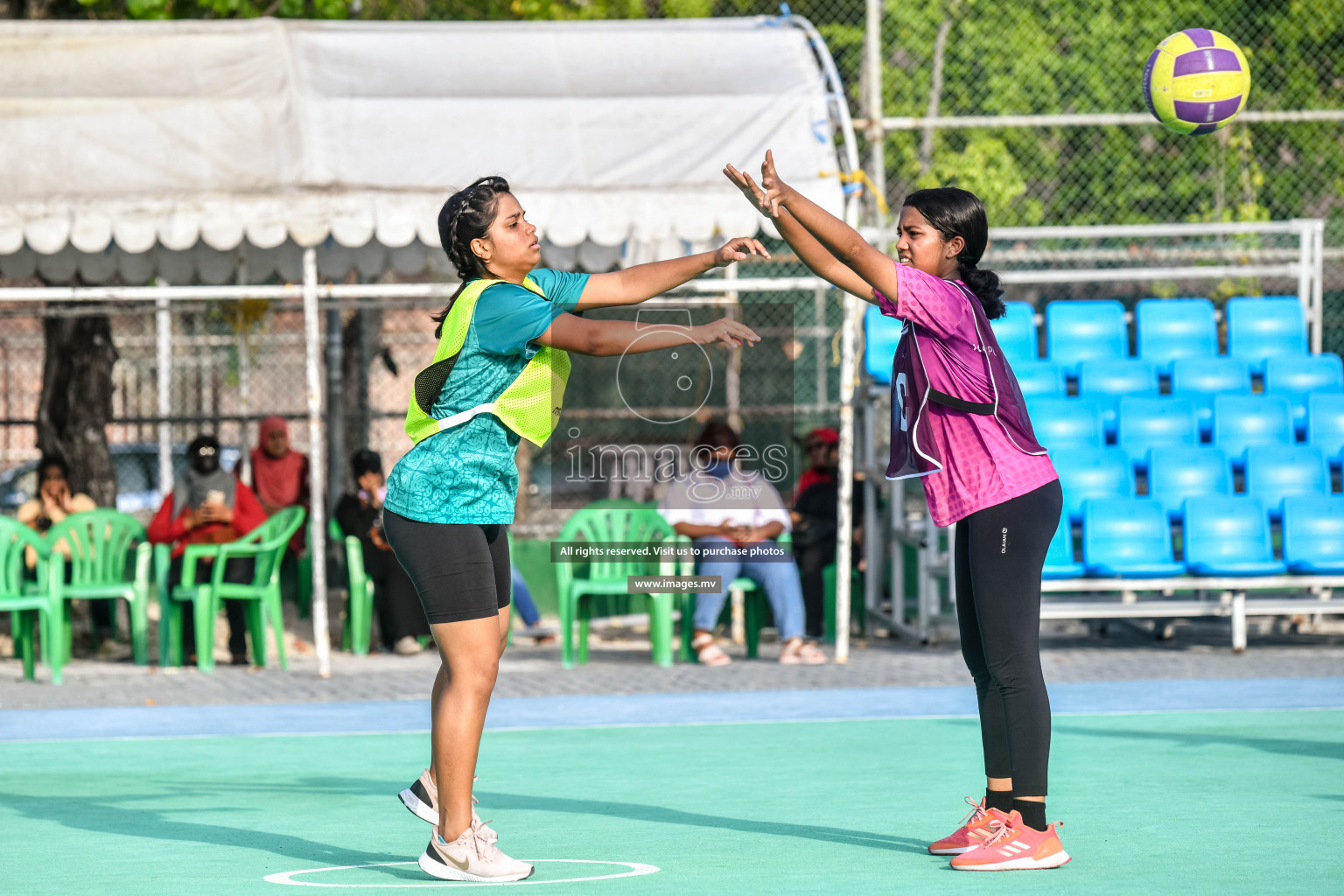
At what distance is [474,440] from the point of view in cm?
470

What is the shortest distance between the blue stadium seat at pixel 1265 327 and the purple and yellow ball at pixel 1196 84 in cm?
524

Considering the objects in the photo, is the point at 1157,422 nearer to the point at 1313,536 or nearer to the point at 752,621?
the point at 1313,536

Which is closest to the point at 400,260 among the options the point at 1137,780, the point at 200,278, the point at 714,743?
the point at 200,278

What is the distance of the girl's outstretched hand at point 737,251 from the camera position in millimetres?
4566

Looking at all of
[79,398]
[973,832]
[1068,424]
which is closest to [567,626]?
[1068,424]

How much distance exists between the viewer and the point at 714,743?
7691mm

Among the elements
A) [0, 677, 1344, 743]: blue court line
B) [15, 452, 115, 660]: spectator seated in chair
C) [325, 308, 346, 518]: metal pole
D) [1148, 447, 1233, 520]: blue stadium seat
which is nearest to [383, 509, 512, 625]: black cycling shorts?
[0, 677, 1344, 743]: blue court line

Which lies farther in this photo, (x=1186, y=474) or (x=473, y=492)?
(x=1186, y=474)

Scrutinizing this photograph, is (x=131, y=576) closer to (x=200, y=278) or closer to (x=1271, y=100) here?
(x=200, y=278)

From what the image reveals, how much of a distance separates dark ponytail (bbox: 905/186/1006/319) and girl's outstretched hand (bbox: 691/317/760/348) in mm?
738

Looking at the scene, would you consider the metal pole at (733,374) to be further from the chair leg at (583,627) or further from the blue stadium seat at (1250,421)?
the blue stadium seat at (1250,421)

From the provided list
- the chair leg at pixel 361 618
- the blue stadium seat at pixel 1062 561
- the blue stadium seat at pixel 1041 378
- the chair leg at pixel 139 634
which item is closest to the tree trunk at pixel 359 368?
the chair leg at pixel 361 618

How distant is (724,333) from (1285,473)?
7676 mm

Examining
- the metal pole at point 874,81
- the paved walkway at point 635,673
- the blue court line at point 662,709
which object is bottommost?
the paved walkway at point 635,673
